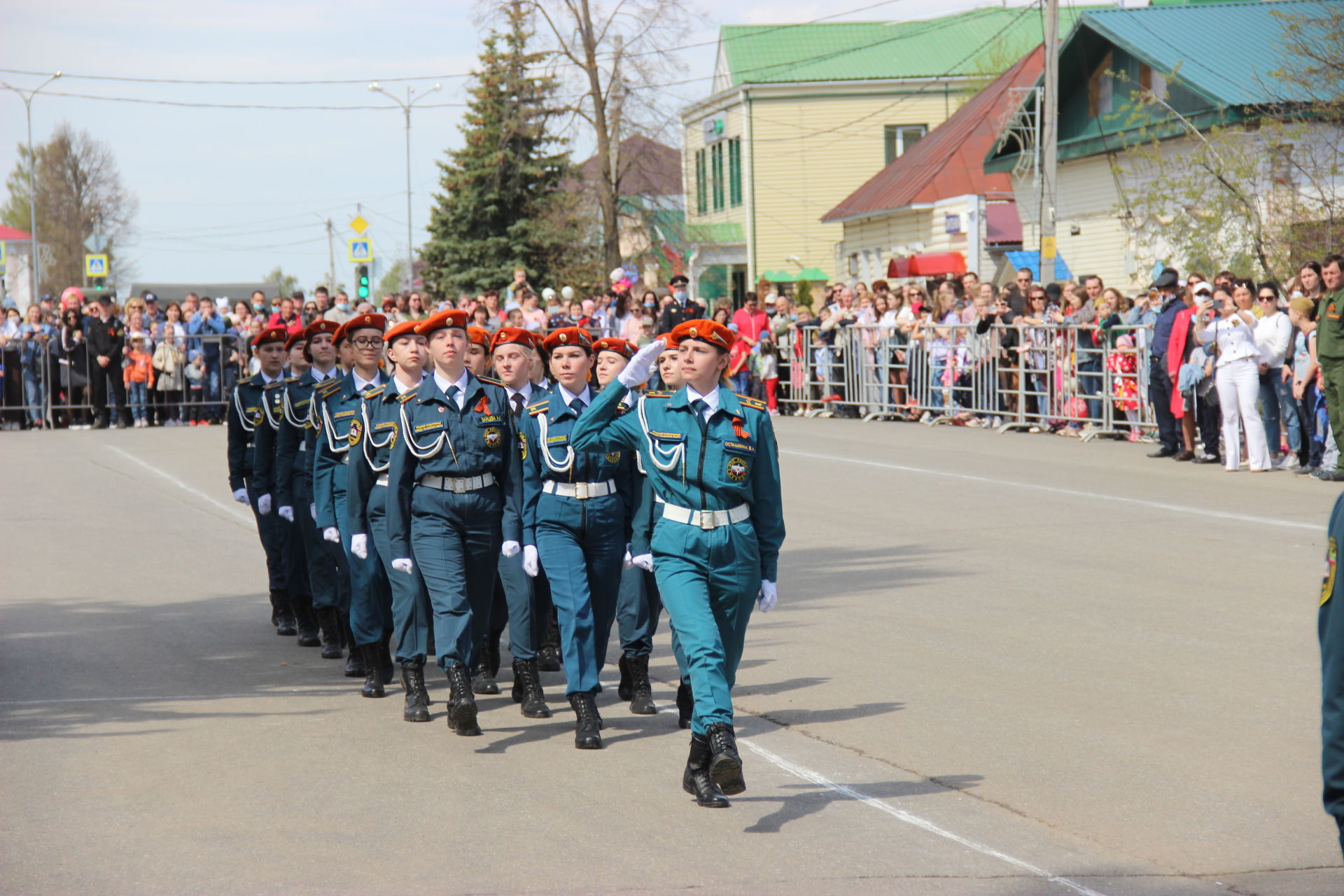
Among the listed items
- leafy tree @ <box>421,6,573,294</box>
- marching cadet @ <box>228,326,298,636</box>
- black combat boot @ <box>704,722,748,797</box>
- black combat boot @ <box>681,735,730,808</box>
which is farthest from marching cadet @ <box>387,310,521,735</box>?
leafy tree @ <box>421,6,573,294</box>

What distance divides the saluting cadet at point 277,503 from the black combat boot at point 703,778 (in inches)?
160

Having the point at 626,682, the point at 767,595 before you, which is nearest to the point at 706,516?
the point at 767,595

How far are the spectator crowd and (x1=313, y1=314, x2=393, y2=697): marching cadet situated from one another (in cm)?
852

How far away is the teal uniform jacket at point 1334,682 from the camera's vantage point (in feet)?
9.11

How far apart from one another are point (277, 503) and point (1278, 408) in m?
11.2

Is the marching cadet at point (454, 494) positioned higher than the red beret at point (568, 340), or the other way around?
the red beret at point (568, 340)

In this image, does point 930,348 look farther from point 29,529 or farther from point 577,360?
point 577,360

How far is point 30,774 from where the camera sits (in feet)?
21.0

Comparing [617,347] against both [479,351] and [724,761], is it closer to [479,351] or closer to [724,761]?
[479,351]

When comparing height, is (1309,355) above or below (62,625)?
above

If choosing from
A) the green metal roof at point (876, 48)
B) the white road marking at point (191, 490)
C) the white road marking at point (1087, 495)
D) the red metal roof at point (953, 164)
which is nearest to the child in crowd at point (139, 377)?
the white road marking at point (191, 490)

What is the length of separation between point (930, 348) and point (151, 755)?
18.2 meters

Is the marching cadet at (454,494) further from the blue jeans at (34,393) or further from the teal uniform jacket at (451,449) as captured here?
the blue jeans at (34,393)

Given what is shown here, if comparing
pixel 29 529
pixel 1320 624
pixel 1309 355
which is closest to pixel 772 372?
pixel 1309 355
